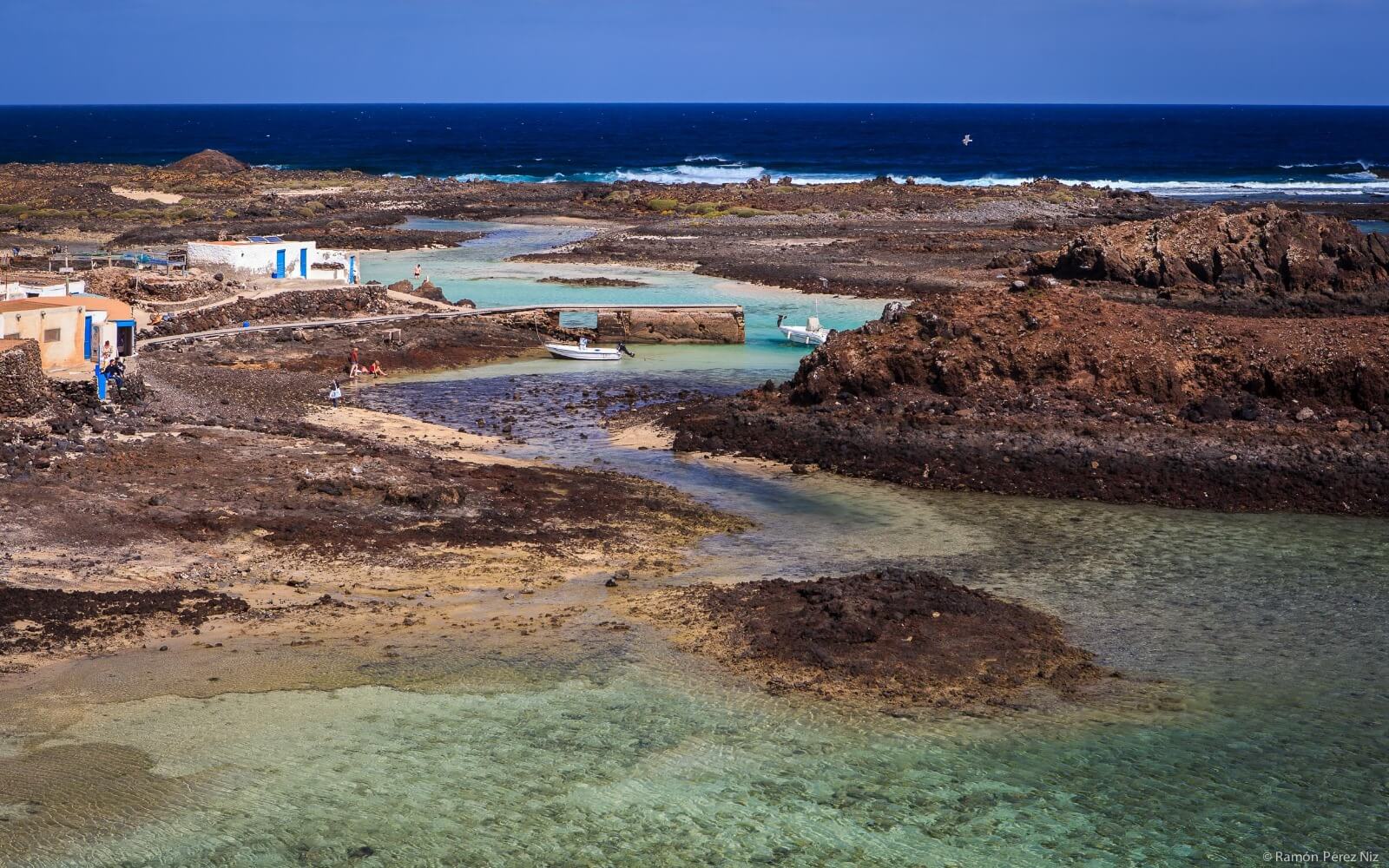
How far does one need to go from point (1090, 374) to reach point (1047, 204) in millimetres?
54259

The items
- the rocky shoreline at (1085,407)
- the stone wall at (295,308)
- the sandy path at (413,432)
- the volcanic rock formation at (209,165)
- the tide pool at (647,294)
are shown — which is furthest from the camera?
the volcanic rock formation at (209,165)

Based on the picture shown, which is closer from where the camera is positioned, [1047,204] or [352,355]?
[352,355]

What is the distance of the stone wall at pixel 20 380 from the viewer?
2394cm

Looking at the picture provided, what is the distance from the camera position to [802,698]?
14906 mm

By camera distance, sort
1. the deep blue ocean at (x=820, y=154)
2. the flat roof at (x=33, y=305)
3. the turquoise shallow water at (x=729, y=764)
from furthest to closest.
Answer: the deep blue ocean at (x=820, y=154) < the flat roof at (x=33, y=305) < the turquoise shallow water at (x=729, y=764)

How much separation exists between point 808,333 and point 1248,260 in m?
14.4

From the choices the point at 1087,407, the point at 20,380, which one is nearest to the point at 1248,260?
the point at 1087,407

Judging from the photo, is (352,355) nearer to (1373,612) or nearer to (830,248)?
(1373,612)

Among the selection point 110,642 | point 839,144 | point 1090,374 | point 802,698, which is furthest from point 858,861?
point 839,144

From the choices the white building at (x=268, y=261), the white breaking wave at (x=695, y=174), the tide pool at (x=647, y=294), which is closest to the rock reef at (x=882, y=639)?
the tide pool at (x=647, y=294)

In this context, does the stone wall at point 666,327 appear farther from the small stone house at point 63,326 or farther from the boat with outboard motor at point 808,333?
the small stone house at point 63,326

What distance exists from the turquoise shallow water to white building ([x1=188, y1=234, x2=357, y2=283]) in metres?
29.6

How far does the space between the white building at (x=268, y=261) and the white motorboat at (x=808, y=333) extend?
1427 cm

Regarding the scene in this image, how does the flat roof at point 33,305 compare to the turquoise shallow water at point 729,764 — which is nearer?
the turquoise shallow water at point 729,764
